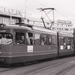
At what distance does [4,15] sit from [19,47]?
52.8 metres

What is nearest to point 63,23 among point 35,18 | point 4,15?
point 35,18

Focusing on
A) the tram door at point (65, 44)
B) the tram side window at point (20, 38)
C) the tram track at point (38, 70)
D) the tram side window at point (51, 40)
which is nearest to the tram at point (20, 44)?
the tram side window at point (20, 38)

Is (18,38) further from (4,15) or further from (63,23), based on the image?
(63,23)

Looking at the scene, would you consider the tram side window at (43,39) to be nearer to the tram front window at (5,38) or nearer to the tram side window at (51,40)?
the tram side window at (51,40)

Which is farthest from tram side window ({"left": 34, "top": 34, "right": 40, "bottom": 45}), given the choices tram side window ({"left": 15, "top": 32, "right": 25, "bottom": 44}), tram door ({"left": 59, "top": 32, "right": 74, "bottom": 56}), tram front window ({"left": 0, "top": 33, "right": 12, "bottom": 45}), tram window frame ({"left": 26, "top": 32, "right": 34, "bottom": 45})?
tram door ({"left": 59, "top": 32, "right": 74, "bottom": 56})

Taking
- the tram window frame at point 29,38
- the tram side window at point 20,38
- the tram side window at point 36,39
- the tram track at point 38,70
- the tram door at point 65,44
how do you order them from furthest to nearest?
1. the tram door at point 65,44
2. the tram side window at point 36,39
3. the tram window frame at point 29,38
4. the tram side window at point 20,38
5. the tram track at point 38,70

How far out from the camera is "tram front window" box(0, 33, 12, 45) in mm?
13320

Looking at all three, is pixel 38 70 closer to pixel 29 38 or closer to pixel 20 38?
pixel 20 38

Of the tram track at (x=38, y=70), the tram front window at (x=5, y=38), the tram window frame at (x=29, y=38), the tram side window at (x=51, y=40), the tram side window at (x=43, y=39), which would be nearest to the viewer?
the tram track at (x=38, y=70)

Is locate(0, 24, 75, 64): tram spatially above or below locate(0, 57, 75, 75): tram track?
above

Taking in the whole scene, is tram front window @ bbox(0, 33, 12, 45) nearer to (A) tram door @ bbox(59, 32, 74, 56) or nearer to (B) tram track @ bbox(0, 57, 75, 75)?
(B) tram track @ bbox(0, 57, 75, 75)

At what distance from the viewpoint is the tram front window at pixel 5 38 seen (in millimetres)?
13320

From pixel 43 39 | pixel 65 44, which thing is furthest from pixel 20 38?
pixel 65 44

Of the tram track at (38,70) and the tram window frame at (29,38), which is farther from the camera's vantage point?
the tram window frame at (29,38)
